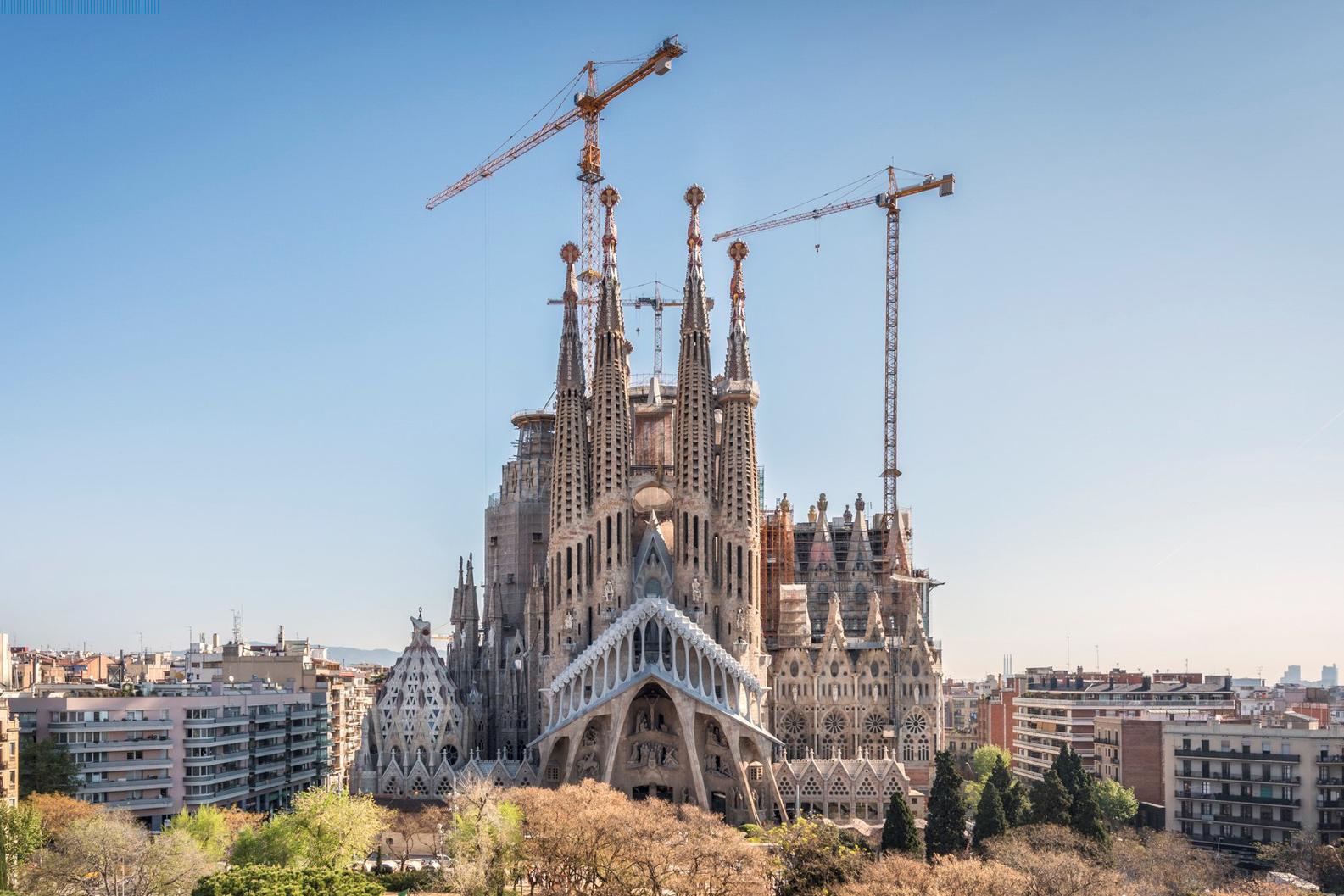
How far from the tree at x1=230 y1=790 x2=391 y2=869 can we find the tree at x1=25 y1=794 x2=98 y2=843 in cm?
851

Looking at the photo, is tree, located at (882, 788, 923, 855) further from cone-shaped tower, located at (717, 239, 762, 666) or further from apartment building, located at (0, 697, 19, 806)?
apartment building, located at (0, 697, 19, 806)

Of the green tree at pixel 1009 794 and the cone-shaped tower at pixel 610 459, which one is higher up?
the cone-shaped tower at pixel 610 459

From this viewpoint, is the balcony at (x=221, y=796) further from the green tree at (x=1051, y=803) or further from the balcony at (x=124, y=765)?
the green tree at (x=1051, y=803)

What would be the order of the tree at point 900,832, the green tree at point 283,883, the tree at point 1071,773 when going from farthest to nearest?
the tree at point 1071,773 → the tree at point 900,832 → the green tree at point 283,883

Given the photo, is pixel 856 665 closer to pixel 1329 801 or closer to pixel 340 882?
pixel 1329 801

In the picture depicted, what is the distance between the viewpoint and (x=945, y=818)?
2717 inches

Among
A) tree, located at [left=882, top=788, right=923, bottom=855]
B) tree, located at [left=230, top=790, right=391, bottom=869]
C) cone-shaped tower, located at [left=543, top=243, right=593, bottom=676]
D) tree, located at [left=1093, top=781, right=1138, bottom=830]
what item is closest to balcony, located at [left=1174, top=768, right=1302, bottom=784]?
tree, located at [left=1093, top=781, right=1138, bottom=830]

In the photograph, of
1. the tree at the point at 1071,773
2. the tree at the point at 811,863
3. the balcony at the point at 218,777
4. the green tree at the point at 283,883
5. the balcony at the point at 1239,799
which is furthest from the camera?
the balcony at the point at 218,777

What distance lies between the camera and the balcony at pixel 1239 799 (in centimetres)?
7619

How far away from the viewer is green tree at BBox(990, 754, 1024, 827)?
233 ft

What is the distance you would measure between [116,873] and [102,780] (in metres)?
27.1

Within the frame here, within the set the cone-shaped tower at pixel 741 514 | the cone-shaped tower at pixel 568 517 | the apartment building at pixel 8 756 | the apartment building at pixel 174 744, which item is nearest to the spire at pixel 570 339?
the cone-shaped tower at pixel 568 517

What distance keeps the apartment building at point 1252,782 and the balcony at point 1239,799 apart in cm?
5

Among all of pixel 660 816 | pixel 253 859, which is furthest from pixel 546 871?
pixel 253 859
